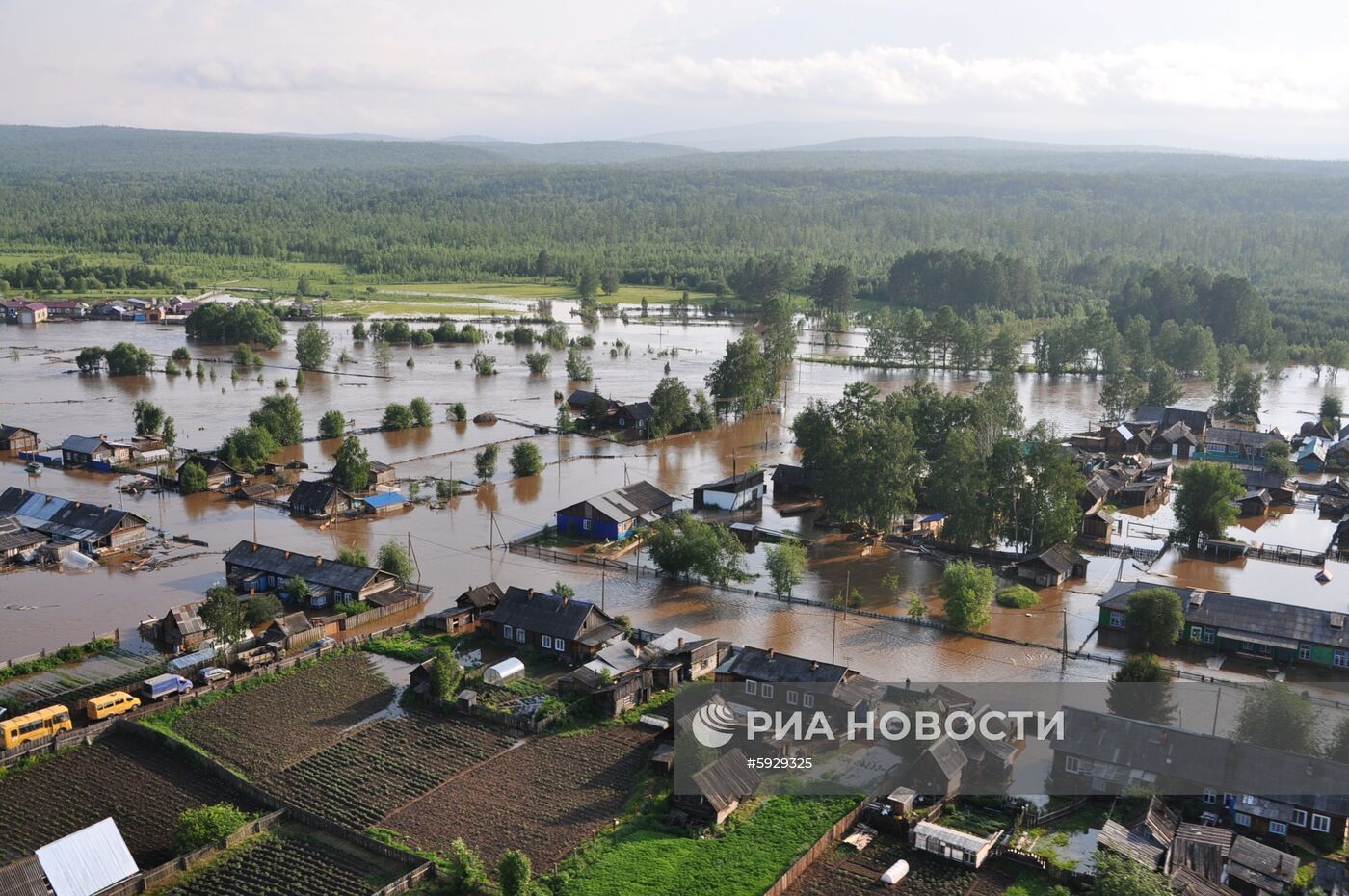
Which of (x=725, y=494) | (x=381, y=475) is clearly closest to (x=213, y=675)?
(x=381, y=475)

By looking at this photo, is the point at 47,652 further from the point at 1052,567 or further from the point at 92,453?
the point at 1052,567

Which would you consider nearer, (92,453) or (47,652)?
(47,652)

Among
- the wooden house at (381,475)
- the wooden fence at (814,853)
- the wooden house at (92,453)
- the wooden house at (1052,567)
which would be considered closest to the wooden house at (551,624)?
the wooden fence at (814,853)

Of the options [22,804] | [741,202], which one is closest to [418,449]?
[22,804]

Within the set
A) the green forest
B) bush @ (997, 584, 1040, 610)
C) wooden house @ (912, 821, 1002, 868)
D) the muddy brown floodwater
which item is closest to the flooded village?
wooden house @ (912, 821, 1002, 868)

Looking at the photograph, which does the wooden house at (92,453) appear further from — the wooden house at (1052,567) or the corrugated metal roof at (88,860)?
the wooden house at (1052,567)

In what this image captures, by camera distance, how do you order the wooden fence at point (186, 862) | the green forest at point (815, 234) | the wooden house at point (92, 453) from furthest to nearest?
1. the green forest at point (815, 234)
2. the wooden house at point (92, 453)
3. the wooden fence at point (186, 862)
